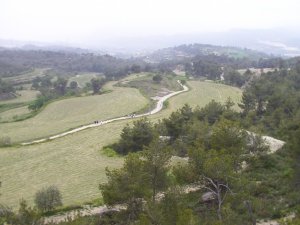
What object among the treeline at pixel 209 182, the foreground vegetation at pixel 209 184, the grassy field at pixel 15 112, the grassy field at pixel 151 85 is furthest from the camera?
the grassy field at pixel 151 85

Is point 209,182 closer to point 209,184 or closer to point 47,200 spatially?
point 209,184

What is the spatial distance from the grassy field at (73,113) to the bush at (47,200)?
33.8 meters

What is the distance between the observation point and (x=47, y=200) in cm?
3612

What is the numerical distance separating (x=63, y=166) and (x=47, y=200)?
51.6ft

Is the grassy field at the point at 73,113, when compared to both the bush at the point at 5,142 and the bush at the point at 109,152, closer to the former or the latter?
the bush at the point at 5,142

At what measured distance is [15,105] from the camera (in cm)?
12400

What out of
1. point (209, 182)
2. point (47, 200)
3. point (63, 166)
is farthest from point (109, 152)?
point (209, 182)

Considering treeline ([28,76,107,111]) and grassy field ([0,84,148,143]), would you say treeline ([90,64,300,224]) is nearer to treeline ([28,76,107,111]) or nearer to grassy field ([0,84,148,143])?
grassy field ([0,84,148,143])

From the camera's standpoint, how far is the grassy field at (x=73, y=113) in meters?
76.0

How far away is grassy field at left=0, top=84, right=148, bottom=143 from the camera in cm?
7600

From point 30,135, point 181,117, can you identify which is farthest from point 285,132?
point 30,135

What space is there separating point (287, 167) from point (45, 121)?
185ft

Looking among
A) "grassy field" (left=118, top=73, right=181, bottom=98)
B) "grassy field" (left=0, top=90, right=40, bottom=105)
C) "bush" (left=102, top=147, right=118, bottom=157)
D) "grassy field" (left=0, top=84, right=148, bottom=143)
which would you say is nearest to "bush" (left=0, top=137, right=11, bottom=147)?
"grassy field" (left=0, top=84, right=148, bottom=143)

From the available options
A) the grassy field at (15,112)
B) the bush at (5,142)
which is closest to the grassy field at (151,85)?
the grassy field at (15,112)
